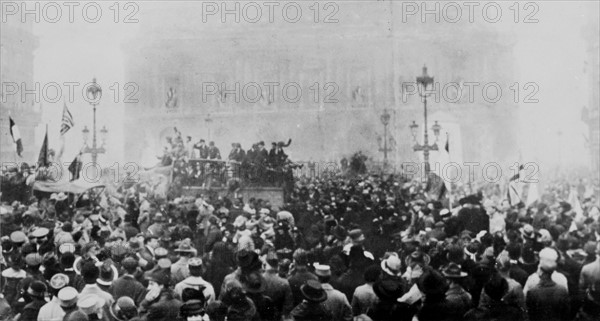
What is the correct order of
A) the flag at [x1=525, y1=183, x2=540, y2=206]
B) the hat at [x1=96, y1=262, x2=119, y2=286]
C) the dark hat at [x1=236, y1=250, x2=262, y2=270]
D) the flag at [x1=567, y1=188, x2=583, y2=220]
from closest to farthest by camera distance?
the hat at [x1=96, y1=262, x2=119, y2=286], the dark hat at [x1=236, y1=250, x2=262, y2=270], the flag at [x1=567, y1=188, x2=583, y2=220], the flag at [x1=525, y1=183, x2=540, y2=206]

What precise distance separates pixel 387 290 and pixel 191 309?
1613 millimetres

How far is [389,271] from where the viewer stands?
20.4ft

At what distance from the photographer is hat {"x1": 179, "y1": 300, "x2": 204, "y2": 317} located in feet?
16.2

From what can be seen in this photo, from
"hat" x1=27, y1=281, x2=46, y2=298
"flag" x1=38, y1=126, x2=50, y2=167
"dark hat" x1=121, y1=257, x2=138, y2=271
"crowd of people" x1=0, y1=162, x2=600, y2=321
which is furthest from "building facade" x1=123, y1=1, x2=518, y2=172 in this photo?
"hat" x1=27, y1=281, x2=46, y2=298

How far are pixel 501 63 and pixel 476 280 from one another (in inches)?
1598

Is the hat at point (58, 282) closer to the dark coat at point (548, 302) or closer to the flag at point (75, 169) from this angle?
the dark coat at point (548, 302)

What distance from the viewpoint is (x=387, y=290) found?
525cm

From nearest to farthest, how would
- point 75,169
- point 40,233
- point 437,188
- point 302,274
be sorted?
point 302,274 → point 40,233 → point 75,169 → point 437,188

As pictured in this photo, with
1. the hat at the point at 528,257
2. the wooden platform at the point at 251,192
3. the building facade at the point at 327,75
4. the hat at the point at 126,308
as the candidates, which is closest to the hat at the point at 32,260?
the hat at the point at 126,308

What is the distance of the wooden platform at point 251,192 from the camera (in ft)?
62.2

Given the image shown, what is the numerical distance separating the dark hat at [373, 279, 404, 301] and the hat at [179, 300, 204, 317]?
4.84 feet

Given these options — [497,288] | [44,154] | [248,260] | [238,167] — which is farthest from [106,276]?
[238,167]

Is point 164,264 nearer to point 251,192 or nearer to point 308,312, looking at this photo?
point 308,312

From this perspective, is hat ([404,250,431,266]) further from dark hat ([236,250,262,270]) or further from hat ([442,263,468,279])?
dark hat ([236,250,262,270])
